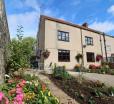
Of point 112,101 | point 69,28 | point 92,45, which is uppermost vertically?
point 69,28

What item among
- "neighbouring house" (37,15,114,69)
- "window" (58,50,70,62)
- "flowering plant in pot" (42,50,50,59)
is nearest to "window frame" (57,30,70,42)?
"neighbouring house" (37,15,114,69)

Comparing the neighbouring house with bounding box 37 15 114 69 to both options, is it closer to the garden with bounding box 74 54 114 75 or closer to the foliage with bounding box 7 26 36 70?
the garden with bounding box 74 54 114 75

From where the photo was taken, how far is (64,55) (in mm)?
26234

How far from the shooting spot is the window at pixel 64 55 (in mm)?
25781

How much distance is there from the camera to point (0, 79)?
975 cm

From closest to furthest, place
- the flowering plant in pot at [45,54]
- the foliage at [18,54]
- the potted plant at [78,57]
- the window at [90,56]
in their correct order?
1. the foliage at [18,54]
2. the flowering plant in pot at [45,54]
3. the potted plant at [78,57]
4. the window at [90,56]

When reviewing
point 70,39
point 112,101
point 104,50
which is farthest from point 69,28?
point 112,101

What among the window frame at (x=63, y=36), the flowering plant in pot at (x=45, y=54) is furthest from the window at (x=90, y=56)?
the flowering plant in pot at (x=45, y=54)

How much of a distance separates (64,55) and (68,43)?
6.30ft

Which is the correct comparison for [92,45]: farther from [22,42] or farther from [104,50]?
[22,42]

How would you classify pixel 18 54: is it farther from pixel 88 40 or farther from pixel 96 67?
pixel 88 40

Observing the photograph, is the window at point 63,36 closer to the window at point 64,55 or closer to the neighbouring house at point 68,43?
the neighbouring house at point 68,43

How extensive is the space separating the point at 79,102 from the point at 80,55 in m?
18.3

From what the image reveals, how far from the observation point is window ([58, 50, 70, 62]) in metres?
25.8
